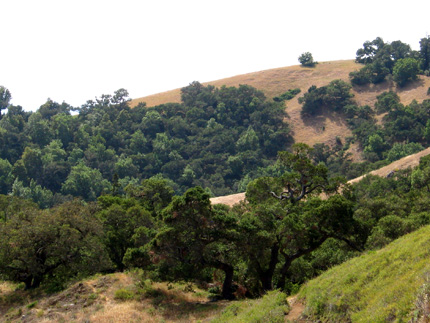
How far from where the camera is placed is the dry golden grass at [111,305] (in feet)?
72.5

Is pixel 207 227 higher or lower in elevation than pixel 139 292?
higher

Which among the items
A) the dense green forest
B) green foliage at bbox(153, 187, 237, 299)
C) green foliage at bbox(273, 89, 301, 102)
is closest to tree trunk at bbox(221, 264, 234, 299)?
the dense green forest

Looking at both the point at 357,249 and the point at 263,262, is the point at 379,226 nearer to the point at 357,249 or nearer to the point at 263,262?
the point at 357,249

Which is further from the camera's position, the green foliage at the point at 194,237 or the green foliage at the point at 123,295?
the green foliage at the point at 123,295

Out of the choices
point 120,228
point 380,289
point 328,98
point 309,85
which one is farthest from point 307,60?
point 380,289

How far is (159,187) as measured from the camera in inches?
1619

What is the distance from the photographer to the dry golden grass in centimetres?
2211

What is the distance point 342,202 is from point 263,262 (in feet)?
17.7

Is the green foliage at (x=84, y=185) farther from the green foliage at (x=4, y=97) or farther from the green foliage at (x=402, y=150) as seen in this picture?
the green foliage at (x=402, y=150)

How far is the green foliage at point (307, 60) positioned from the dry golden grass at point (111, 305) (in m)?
118

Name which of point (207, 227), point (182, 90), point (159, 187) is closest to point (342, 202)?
point (207, 227)

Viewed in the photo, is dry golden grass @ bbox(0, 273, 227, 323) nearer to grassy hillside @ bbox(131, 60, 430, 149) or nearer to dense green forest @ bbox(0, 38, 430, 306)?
dense green forest @ bbox(0, 38, 430, 306)

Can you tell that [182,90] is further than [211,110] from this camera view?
Yes

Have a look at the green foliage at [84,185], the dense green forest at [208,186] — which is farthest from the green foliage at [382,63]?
the green foliage at [84,185]
